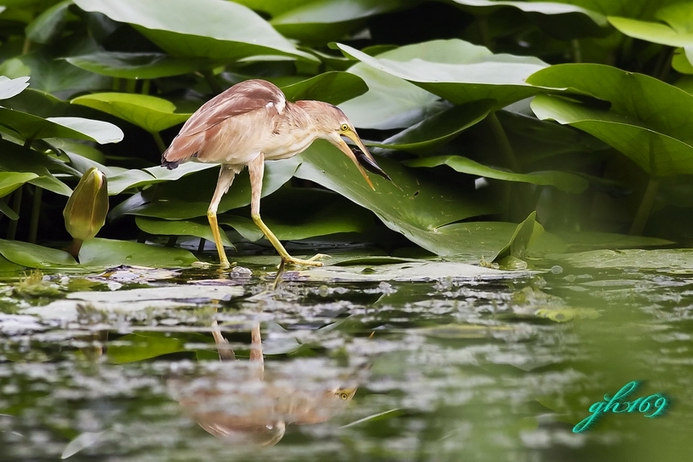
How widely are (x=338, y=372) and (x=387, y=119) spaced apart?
1.45m

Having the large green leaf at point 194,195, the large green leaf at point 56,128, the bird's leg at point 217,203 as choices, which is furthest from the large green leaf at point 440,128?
the large green leaf at point 56,128

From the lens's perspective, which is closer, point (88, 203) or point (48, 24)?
point (88, 203)

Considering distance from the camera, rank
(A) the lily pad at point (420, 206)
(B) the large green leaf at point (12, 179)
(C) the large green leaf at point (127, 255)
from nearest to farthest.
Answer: (B) the large green leaf at point (12, 179) < (C) the large green leaf at point (127, 255) < (A) the lily pad at point (420, 206)

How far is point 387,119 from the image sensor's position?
2.21 metres

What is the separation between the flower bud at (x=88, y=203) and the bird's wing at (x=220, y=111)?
8.3 inches

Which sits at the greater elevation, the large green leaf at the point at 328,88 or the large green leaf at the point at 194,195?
the large green leaf at the point at 328,88

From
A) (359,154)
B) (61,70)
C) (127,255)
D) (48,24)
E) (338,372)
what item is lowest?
(127,255)

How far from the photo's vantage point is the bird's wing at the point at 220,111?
54.9 inches

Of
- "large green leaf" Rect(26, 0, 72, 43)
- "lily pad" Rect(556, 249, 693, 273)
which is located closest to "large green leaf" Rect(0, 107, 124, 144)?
"large green leaf" Rect(26, 0, 72, 43)

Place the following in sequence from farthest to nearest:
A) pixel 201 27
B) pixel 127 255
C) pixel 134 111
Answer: pixel 201 27 → pixel 134 111 → pixel 127 255

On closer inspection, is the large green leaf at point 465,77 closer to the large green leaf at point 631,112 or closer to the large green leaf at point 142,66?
the large green leaf at point 631,112

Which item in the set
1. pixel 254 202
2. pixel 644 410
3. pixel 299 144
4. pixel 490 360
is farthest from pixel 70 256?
pixel 644 410

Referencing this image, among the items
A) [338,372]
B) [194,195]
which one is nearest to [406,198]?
[194,195]

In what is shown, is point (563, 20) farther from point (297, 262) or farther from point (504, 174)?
point (297, 262)
